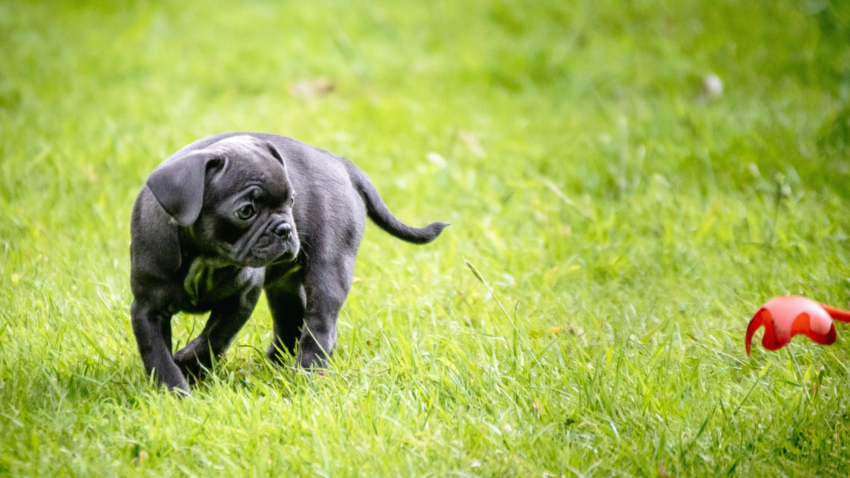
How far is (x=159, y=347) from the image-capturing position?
3.06 m

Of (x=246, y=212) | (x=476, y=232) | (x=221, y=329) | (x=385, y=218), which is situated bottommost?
(x=476, y=232)

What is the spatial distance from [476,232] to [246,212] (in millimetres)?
2399

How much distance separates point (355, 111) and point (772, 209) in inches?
155

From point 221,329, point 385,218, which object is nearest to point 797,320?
point 385,218

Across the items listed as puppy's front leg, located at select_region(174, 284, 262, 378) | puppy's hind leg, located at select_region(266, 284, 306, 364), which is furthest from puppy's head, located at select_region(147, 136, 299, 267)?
puppy's hind leg, located at select_region(266, 284, 306, 364)

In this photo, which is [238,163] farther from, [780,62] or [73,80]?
[780,62]

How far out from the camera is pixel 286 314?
12.1ft

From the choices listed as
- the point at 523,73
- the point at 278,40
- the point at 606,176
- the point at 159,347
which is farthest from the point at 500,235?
the point at 278,40

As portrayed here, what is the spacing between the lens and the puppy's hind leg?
3.65 meters

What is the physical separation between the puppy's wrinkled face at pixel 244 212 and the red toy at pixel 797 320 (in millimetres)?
1995

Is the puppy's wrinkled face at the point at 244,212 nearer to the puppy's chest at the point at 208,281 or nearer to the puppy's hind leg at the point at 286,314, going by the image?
the puppy's chest at the point at 208,281

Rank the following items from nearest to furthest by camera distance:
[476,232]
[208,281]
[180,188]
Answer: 1. [180,188]
2. [208,281]
3. [476,232]

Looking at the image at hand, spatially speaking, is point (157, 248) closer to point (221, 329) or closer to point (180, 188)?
point (180, 188)

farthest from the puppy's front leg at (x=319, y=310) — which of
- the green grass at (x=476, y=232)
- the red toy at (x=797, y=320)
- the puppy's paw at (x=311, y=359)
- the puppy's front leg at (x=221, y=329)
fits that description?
the red toy at (x=797, y=320)
